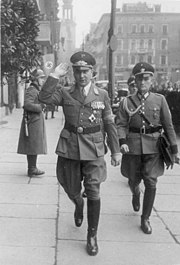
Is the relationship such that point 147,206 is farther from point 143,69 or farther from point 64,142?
point 143,69

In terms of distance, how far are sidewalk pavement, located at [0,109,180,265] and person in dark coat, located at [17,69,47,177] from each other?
16.7 inches

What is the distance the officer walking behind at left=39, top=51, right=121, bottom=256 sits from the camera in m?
4.25

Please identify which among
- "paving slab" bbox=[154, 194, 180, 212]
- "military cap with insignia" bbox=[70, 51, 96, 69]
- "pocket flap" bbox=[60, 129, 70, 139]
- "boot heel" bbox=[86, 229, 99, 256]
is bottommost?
"paving slab" bbox=[154, 194, 180, 212]

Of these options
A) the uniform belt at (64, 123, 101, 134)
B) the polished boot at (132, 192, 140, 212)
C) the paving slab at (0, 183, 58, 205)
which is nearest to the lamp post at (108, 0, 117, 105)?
the paving slab at (0, 183, 58, 205)

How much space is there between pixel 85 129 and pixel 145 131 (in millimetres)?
860

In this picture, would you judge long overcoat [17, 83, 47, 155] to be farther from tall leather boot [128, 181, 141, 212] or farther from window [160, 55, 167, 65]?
window [160, 55, 167, 65]

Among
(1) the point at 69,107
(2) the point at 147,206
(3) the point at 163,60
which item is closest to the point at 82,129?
(1) the point at 69,107

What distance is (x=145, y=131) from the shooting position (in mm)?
4906

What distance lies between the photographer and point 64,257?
4.05 metres

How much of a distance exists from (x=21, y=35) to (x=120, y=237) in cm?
922

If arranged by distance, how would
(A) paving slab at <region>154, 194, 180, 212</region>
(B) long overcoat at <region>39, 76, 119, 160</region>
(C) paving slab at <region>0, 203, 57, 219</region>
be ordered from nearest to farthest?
(B) long overcoat at <region>39, 76, 119, 160</region> → (C) paving slab at <region>0, 203, 57, 219</region> → (A) paving slab at <region>154, 194, 180, 212</region>

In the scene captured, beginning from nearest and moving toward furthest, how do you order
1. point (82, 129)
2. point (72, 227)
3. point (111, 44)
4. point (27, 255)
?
point (27, 255), point (82, 129), point (72, 227), point (111, 44)

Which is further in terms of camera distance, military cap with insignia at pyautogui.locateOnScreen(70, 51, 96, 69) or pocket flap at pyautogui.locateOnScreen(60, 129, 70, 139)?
pocket flap at pyautogui.locateOnScreen(60, 129, 70, 139)

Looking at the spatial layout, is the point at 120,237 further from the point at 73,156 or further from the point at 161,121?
the point at 161,121
